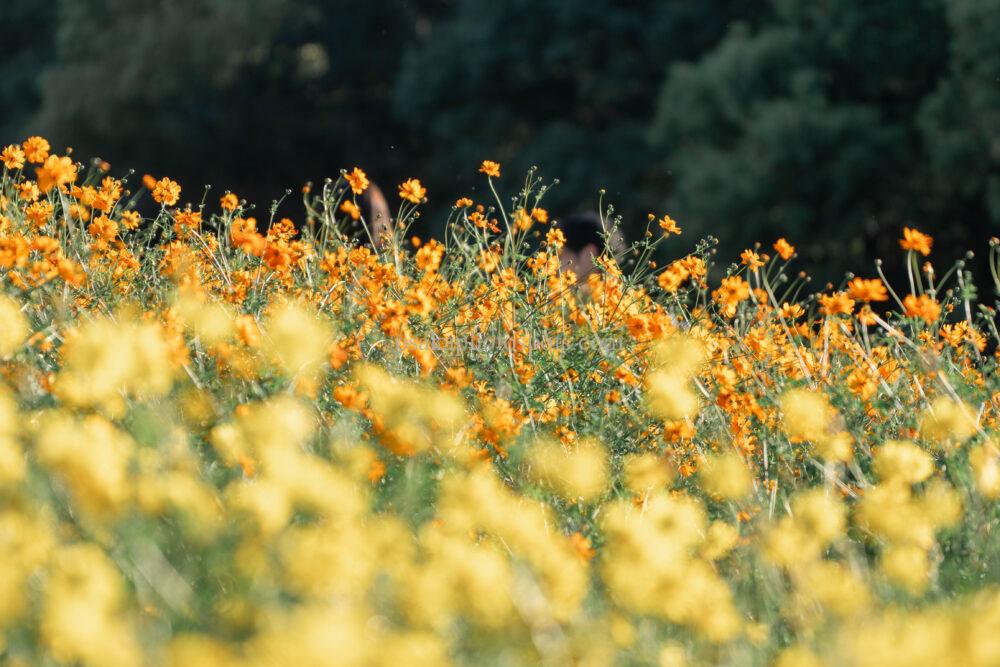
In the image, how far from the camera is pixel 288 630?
1.39m

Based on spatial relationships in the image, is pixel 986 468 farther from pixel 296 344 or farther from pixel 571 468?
pixel 296 344

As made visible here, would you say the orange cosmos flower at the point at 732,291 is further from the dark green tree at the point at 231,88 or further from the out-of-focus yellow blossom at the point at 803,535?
the dark green tree at the point at 231,88

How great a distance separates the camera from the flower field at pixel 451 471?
1644mm

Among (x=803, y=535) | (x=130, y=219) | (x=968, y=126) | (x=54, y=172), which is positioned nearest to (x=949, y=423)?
(x=803, y=535)

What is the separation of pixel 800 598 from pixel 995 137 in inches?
437

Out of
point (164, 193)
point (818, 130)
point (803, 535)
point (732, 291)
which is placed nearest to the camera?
point (803, 535)

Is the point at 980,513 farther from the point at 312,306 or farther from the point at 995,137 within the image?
the point at 995,137

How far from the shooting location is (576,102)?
60.4ft

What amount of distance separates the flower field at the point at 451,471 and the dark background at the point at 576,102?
29.7 ft

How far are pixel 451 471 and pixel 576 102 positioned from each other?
16328 mm

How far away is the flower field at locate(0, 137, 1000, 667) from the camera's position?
164 centimetres

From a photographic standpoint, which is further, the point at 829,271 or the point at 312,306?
the point at 829,271

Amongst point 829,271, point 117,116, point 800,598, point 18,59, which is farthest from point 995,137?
point 18,59

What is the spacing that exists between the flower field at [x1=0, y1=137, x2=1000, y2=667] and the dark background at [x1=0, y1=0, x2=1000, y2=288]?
906 centimetres
